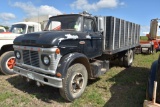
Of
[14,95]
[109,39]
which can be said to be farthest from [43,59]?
[109,39]

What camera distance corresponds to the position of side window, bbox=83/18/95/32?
17.1ft

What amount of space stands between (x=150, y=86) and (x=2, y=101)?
3592 millimetres

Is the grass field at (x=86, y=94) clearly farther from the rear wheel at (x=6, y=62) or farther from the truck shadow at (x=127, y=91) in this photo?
the rear wheel at (x=6, y=62)

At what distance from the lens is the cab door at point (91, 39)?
5066 millimetres

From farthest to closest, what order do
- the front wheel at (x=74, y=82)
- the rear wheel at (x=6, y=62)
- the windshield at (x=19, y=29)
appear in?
1. the windshield at (x=19, y=29)
2. the rear wheel at (x=6, y=62)
3. the front wheel at (x=74, y=82)

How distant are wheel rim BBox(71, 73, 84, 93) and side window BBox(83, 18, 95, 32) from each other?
150cm

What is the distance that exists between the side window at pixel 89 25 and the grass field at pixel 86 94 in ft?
5.99

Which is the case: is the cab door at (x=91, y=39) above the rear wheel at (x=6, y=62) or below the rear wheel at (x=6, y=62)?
above

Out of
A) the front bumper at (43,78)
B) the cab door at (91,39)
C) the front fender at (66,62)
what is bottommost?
the front bumper at (43,78)

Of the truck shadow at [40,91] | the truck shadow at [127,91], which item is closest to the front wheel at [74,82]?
the truck shadow at [40,91]

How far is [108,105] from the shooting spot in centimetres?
430

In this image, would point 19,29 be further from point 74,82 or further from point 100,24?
point 74,82

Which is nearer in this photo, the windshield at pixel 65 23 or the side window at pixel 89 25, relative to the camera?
the windshield at pixel 65 23

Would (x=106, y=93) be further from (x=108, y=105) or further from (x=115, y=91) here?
(x=108, y=105)
